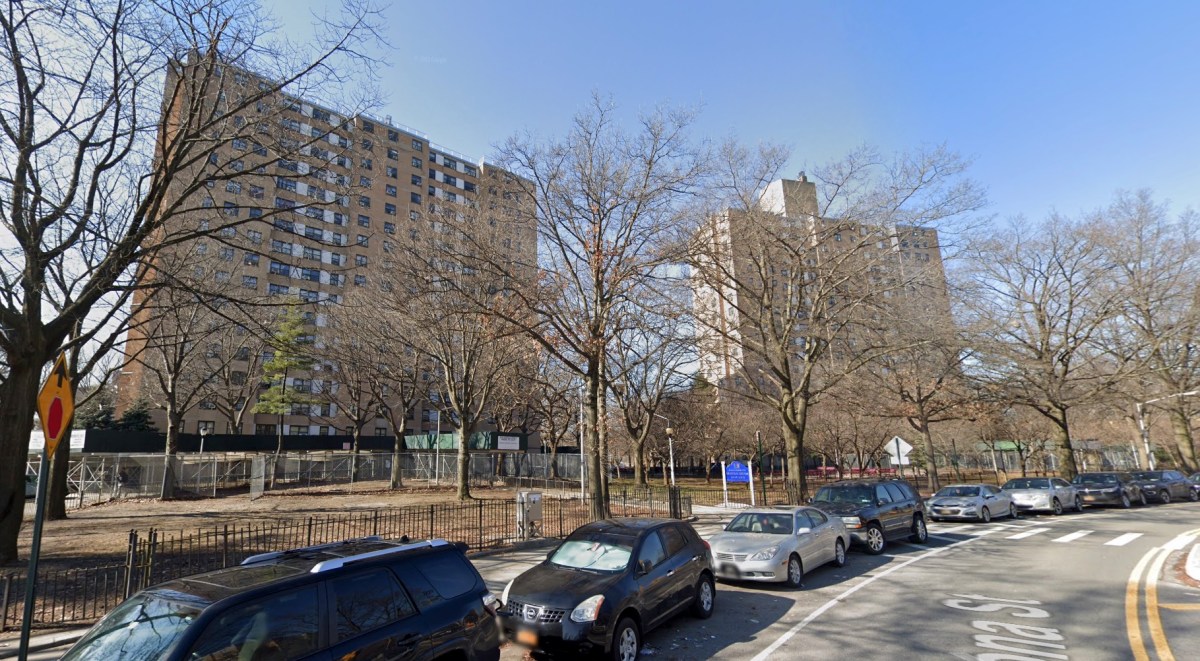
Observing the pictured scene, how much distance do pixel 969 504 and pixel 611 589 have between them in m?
18.7

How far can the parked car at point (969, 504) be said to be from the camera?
20.1 meters

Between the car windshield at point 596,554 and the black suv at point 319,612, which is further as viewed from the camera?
the car windshield at point 596,554

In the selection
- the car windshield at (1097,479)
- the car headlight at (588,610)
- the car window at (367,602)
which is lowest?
the car windshield at (1097,479)

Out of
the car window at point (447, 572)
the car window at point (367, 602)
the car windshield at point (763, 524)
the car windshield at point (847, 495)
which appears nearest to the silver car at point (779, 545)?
the car windshield at point (763, 524)

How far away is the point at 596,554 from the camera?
25.9ft

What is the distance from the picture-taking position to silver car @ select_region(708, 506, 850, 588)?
10000 mm

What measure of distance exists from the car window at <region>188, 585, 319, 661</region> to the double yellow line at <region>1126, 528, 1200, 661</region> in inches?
334

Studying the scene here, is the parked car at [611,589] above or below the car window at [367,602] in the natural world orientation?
below

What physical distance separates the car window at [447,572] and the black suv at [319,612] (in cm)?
1

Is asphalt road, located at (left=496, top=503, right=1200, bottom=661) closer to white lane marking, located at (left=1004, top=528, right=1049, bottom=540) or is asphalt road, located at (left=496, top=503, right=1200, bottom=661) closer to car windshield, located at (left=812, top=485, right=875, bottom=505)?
car windshield, located at (left=812, top=485, right=875, bottom=505)

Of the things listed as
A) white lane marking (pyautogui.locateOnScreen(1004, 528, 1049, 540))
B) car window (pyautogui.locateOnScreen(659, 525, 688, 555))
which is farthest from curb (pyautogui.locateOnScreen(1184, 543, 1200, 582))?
car window (pyautogui.locateOnScreen(659, 525, 688, 555))

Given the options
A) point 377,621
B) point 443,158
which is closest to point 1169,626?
point 377,621

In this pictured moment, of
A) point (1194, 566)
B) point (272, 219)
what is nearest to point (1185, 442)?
point (1194, 566)

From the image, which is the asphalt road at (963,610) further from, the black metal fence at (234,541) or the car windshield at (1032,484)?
the car windshield at (1032,484)
